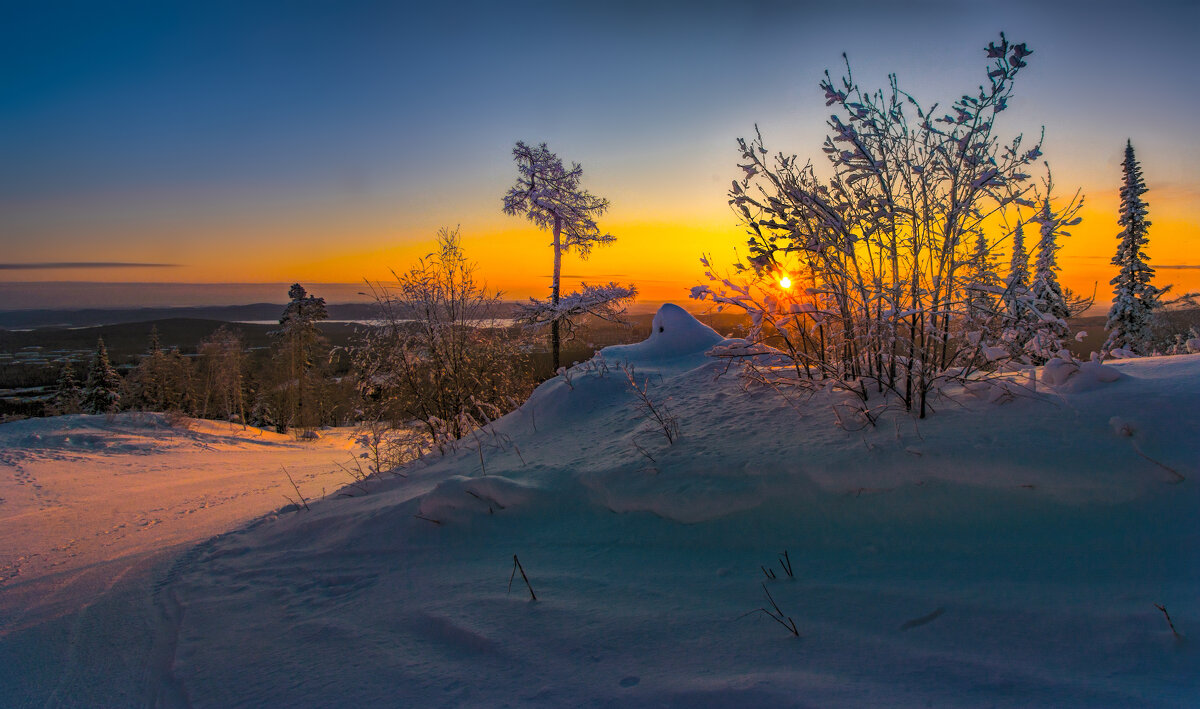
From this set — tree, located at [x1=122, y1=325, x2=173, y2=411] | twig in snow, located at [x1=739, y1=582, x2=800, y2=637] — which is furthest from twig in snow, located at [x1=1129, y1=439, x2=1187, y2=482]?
tree, located at [x1=122, y1=325, x2=173, y2=411]

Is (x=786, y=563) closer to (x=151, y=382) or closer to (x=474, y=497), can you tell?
(x=474, y=497)

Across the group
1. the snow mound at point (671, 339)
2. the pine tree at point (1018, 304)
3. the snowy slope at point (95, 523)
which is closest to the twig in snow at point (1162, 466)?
the pine tree at point (1018, 304)

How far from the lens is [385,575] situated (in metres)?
3.62

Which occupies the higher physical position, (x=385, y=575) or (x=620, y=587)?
(x=620, y=587)

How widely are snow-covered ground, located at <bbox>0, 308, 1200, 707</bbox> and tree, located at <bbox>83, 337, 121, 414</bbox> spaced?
46644 mm

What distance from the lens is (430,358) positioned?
1154cm

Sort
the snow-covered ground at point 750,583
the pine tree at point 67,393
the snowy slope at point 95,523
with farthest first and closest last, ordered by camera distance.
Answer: the pine tree at point 67,393
the snowy slope at point 95,523
the snow-covered ground at point 750,583

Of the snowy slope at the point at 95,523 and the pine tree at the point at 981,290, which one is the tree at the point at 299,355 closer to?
the snowy slope at the point at 95,523

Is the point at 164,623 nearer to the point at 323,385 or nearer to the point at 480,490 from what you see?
the point at 480,490

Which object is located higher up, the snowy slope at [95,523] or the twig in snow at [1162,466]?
the twig in snow at [1162,466]

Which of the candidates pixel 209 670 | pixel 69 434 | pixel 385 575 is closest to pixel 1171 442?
pixel 385 575

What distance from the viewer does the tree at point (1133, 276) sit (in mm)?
19953

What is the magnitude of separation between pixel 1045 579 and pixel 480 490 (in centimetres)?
333

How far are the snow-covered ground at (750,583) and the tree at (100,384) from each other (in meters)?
46.6
